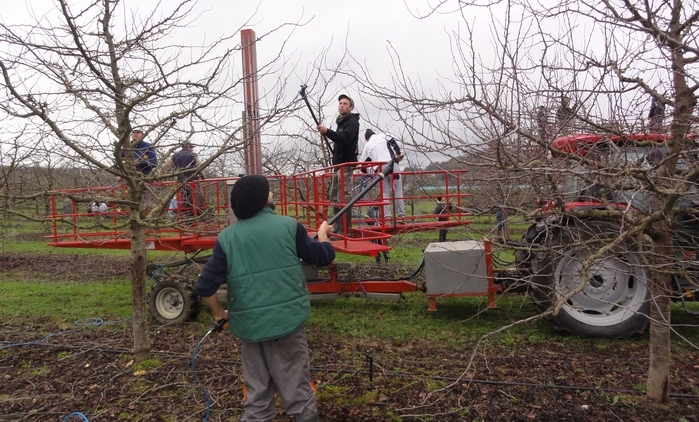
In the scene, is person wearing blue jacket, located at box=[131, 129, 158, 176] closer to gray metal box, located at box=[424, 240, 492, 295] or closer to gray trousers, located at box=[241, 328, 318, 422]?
gray trousers, located at box=[241, 328, 318, 422]

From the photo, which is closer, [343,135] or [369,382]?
[369,382]

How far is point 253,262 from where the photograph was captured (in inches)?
123

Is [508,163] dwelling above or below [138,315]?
above

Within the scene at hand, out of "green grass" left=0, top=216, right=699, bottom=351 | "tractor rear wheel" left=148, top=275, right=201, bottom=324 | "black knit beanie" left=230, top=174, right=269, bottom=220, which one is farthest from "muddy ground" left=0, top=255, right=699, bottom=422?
"black knit beanie" left=230, top=174, right=269, bottom=220

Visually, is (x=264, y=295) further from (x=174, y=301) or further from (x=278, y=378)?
(x=174, y=301)

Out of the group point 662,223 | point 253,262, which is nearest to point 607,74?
point 662,223

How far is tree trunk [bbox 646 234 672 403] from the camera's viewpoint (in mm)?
3076

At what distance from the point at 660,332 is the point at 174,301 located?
4.90 m

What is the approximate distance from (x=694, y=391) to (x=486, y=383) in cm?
145

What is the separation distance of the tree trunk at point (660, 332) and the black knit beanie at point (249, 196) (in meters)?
2.34

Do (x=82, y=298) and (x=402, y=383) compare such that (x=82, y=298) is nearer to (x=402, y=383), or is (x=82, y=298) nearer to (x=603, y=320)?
(x=402, y=383)

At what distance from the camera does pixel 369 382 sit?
13.4 feet

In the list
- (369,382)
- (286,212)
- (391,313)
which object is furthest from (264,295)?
(391,313)

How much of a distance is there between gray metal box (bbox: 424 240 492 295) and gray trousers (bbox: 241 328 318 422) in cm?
218
